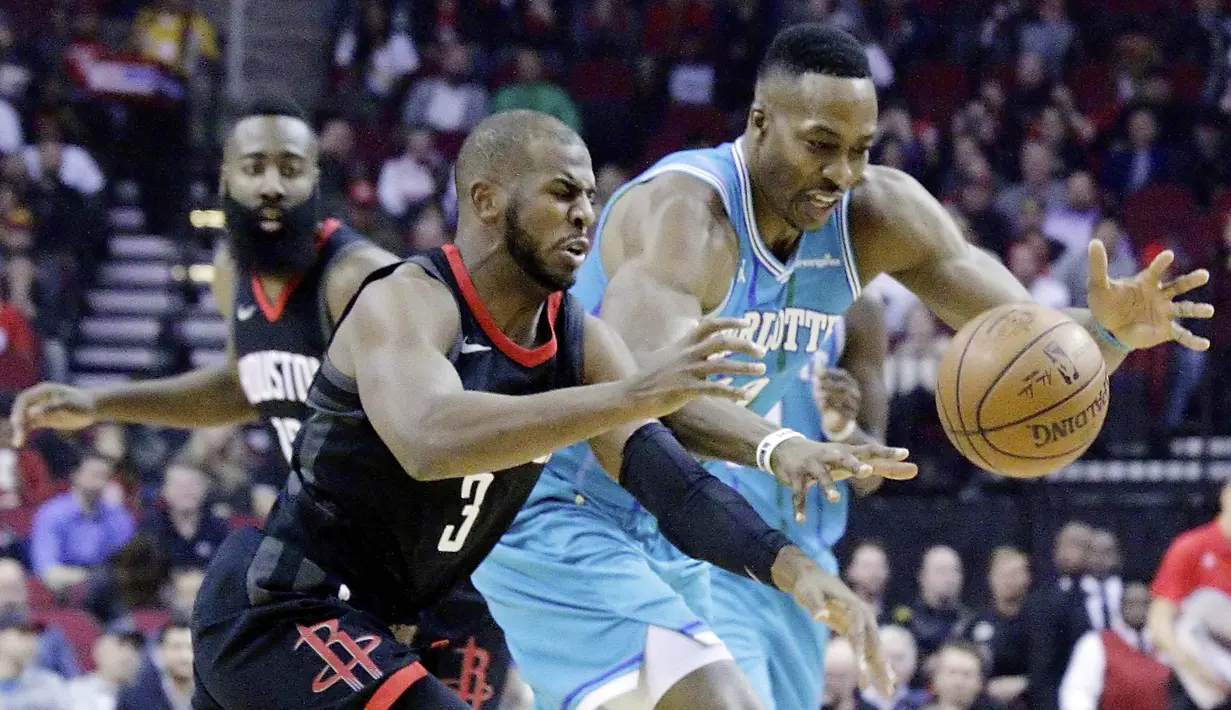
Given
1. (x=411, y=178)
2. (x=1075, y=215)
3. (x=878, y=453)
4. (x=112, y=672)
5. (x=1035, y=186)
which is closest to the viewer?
(x=878, y=453)

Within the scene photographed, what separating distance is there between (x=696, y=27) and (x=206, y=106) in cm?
405

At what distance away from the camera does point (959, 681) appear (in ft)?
26.3

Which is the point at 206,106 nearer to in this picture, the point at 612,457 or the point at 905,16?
the point at 905,16

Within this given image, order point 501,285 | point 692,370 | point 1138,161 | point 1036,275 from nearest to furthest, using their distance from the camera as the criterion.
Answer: point 692,370, point 501,285, point 1036,275, point 1138,161

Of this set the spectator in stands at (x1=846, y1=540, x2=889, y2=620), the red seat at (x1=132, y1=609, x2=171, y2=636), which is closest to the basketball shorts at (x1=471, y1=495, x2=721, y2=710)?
the spectator in stands at (x1=846, y1=540, x2=889, y2=620)

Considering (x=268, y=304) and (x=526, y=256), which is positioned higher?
(x=526, y=256)

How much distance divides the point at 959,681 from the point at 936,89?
22.7 feet

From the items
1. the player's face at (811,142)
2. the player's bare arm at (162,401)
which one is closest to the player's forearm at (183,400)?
the player's bare arm at (162,401)

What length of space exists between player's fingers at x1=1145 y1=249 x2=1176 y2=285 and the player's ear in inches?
68.3

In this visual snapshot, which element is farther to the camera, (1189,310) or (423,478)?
(1189,310)

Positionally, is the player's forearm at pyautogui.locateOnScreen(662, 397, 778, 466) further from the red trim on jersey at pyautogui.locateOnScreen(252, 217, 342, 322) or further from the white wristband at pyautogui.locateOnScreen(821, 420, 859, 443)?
the red trim on jersey at pyautogui.locateOnScreen(252, 217, 342, 322)

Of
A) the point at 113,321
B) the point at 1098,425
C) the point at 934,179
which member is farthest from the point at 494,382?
the point at 113,321

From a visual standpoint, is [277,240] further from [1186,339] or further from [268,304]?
[1186,339]

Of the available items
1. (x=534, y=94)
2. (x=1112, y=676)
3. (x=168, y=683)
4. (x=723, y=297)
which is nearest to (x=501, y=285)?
(x=723, y=297)
